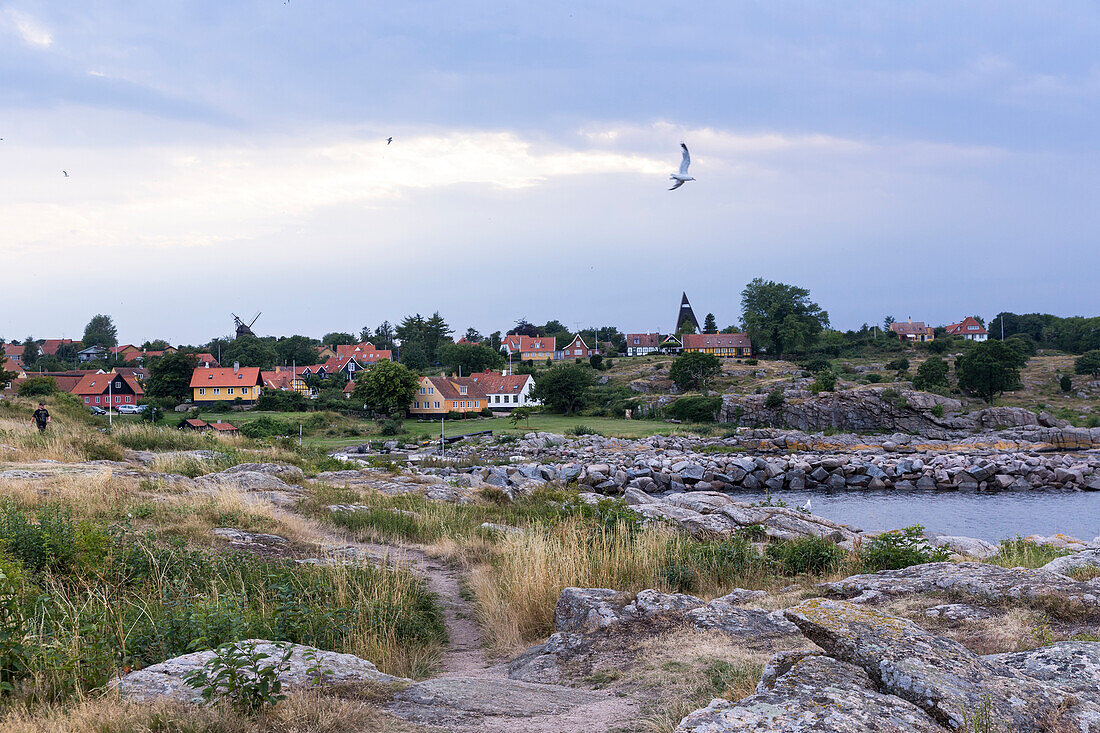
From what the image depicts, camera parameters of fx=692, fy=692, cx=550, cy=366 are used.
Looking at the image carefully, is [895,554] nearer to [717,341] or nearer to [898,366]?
[898,366]

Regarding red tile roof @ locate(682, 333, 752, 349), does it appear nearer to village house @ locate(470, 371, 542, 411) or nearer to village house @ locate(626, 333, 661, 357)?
village house @ locate(626, 333, 661, 357)

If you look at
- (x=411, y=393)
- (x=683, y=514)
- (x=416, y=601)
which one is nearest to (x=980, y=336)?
(x=411, y=393)

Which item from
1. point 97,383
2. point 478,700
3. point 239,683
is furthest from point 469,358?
point 239,683

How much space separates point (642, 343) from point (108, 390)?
82.6 m

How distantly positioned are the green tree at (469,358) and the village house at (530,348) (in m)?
15.2

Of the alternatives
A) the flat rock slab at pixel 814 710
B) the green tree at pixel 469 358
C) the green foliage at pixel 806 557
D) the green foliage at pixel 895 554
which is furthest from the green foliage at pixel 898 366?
the flat rock slab at pixel 814 710

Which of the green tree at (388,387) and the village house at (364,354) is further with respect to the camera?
the village house at (364,354)

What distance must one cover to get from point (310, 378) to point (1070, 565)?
268ft

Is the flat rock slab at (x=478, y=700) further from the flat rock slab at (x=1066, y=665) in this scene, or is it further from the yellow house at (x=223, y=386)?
the yellow house at (x=223, y=386)

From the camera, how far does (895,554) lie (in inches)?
344

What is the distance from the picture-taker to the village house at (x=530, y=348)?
111 m

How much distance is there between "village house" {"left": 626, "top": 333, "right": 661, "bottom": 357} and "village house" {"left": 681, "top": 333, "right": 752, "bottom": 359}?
1325 centimetres

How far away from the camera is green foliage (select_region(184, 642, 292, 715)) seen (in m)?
3.65

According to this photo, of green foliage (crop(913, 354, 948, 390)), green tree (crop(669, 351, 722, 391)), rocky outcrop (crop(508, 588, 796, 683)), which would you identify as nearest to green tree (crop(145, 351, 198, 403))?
green tree (crop(669, 351, 722, 391))
